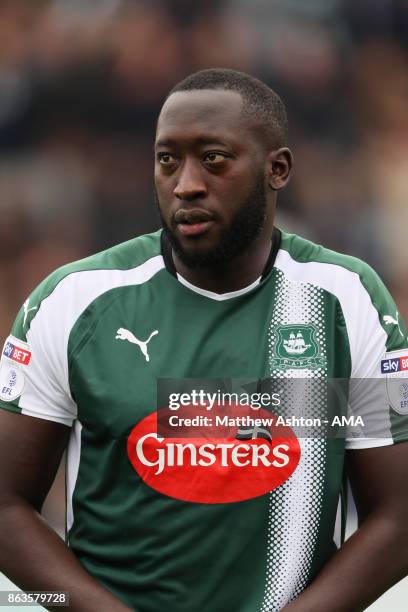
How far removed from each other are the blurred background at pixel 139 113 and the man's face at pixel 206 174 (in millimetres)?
3839

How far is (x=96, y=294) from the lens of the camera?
2826mm

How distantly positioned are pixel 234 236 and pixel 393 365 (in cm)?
52

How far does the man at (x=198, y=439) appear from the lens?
2699mm

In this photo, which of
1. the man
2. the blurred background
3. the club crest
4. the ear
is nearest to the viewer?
the man

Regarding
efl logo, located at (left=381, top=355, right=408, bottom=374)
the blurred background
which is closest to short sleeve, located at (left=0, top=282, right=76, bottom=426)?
efl logo, located at (left=381, top=355, right=408, bottom=374)

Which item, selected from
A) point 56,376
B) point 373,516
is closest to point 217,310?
point 56,376

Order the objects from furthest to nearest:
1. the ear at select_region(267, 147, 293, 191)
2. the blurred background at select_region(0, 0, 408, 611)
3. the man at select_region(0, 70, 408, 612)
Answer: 1. the blurred background at select_region(0, 0, 408, 611)
2. the ear at select_region(267, 147, 293, 191)
3. the man at select_region(0, 70, 408, 612)

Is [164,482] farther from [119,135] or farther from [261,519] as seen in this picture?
[119,135]

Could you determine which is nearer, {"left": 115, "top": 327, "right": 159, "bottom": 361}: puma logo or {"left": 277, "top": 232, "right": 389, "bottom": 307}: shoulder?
{"left": 115, "top": 327, "right": 159, "bottom": 361}: puma logo

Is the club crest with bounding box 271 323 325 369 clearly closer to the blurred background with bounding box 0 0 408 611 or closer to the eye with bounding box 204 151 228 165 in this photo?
the eye with bounding box 204 151 228 165

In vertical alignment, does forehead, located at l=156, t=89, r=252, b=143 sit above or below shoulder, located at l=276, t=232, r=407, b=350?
above

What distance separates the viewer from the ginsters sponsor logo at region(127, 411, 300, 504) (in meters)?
2.71

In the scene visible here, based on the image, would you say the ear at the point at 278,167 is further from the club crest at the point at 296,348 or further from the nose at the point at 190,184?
the club crest at the point at 296,348

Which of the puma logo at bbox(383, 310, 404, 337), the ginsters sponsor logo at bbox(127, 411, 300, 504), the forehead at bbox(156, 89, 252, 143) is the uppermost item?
the forehead at bbox(156, 89, 252, 143)
